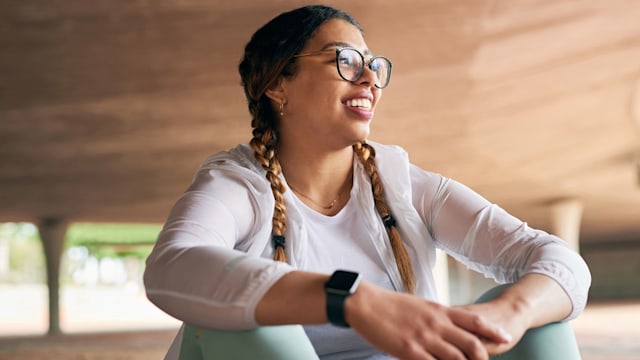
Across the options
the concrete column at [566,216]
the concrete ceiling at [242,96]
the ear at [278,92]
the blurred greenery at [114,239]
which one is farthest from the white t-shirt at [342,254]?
the blurred greenery at [114,239]

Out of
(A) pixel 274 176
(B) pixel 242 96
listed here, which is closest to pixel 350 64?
(A) pixel 274 176

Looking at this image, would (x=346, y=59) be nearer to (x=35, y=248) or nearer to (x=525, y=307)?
(x=525, y=307)

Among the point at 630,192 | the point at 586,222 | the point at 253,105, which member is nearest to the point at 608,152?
the point at 630,192

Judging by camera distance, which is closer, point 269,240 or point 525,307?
point 525,307

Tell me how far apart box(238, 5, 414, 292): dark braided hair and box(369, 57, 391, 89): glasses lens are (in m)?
0.12

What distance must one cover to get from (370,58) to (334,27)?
116 millimetres

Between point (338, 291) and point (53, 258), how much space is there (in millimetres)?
17907

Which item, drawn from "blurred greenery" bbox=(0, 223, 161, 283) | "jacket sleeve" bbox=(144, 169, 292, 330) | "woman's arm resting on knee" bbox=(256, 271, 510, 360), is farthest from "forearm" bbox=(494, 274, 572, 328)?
"blurred greenery" bbox=(0, 223, 161, 283)

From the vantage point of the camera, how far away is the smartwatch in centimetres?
134

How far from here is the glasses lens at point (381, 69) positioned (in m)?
1.84

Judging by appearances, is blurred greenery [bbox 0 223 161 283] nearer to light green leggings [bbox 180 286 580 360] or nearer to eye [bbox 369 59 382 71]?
eye [bbox 369 59 382 71]

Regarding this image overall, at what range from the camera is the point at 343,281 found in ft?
4.46

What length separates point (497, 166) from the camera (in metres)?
13.8

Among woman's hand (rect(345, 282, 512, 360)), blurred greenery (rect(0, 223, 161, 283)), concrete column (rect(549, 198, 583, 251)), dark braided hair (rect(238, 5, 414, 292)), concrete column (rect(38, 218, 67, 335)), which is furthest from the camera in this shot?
blurred greenery (rect(0, 223, 161, 283))
